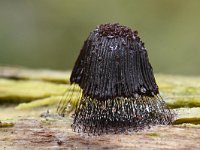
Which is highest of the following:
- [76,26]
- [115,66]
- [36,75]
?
[76,26]

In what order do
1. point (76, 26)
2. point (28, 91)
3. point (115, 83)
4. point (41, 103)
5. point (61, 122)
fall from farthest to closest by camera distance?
point (76, 26), point (28, 91), point (41, 103), point (61, 122), point (115, 83)

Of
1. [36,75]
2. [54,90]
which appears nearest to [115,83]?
[54,90]

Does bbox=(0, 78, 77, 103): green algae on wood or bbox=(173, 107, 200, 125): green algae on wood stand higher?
bbox=(0, 78, 77, 103): green algae on wood

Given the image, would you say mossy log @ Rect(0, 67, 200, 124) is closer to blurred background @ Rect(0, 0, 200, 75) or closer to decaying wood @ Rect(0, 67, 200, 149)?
decaying wood @ Rect(0, 67, 200, 149)

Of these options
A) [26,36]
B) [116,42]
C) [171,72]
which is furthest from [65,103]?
[26,36]

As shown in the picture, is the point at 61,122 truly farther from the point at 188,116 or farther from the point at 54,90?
the point at 54,90

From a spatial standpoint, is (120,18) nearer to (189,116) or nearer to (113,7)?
(113,7)

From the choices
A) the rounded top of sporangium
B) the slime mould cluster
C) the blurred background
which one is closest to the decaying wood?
the slime mould cluster
